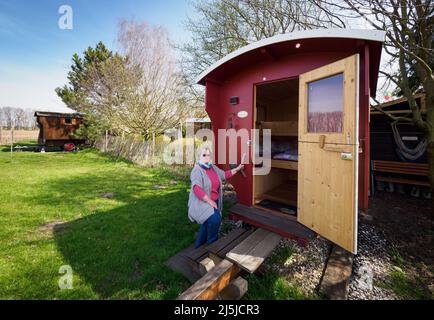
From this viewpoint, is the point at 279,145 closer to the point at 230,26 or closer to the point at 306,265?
the point at 306,265

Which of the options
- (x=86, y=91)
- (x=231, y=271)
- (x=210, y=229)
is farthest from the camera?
(x=86, y=91)

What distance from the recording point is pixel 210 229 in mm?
3107

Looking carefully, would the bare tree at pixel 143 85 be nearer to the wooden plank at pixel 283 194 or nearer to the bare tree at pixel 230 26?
the bare tree at pixel 230 26

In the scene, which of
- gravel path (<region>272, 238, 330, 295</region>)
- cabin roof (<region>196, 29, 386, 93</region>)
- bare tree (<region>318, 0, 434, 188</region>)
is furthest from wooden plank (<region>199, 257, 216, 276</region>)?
bare tree (<region>318, 0, 434, 188</region>)

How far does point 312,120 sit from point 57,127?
72.8 feet

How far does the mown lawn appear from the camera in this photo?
253 cm

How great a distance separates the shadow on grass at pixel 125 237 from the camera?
263 cm

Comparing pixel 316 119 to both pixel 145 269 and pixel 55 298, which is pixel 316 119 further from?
pixel 55 298

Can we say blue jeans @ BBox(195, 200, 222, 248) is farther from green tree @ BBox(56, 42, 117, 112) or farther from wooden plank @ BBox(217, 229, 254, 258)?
green tree @ BBox(56, 42, 117, 112)

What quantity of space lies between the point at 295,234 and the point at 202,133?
701 centimetres

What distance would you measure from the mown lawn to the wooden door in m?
0.88

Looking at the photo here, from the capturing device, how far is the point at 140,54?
38.0 feet

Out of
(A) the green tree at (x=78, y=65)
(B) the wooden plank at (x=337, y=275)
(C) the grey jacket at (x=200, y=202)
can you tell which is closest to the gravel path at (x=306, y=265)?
(B) the wooden plank at (x=337, y=275)

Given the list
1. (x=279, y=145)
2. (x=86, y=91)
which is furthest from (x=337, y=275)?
(x=86, y=91)
